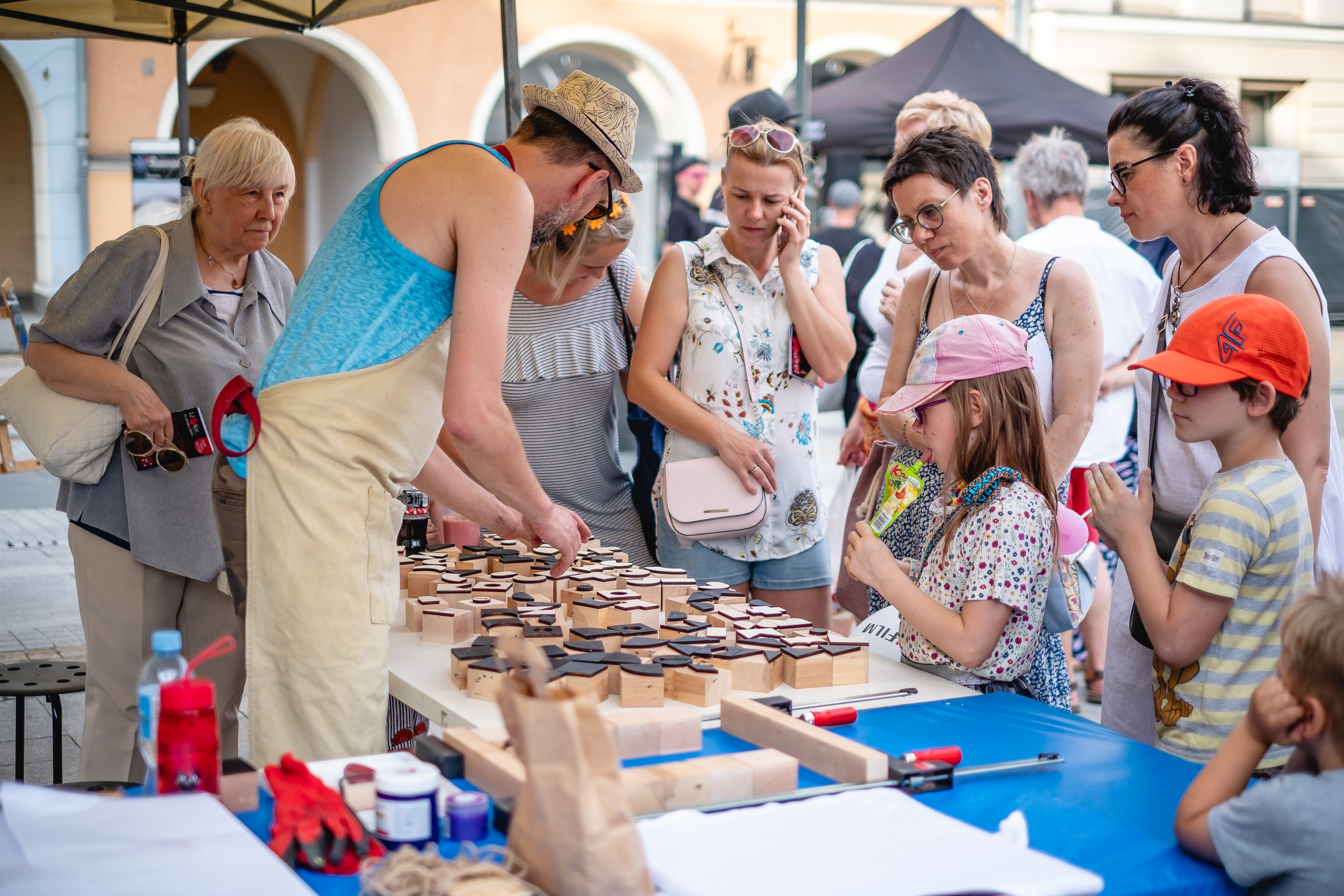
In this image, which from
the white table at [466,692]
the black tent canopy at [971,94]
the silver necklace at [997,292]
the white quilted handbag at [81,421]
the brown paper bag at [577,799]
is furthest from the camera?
the black tent canopy at [971,94]

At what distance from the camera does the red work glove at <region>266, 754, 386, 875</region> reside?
4.24 feet

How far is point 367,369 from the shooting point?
192 centimetres

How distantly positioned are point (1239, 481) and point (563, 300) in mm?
1654

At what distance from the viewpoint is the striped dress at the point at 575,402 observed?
2963 millimetres

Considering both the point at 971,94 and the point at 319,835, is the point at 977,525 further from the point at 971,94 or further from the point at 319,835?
the point at 971,94

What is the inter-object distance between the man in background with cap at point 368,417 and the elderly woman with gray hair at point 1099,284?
7.77 feet

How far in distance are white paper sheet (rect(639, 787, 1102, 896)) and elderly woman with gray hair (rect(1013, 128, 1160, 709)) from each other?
104 inches

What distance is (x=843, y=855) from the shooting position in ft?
4.21

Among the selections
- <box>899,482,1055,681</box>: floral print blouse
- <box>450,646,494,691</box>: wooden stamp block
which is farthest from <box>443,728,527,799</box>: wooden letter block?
<box>899,482,1055,681</box>: floral print blouse

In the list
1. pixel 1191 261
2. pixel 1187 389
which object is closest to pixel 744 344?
pixel 1191 261

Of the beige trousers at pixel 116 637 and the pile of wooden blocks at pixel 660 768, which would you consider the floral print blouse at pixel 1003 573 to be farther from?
the beige trousers at pixel 116 637

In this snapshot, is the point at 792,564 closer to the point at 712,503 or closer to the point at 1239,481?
the point at 712,503

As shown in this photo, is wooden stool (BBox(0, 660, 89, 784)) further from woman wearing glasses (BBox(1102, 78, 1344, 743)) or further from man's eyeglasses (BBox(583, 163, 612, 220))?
woman wearing glasses (BBox(1102, 78, 1344, 743))

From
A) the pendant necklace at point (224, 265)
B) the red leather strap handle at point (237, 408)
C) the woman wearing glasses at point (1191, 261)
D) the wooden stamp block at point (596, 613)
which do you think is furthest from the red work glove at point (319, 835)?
the pendant necklace at point (224, 265)
